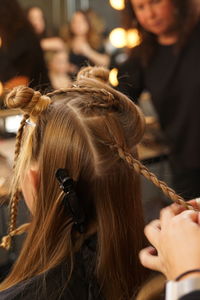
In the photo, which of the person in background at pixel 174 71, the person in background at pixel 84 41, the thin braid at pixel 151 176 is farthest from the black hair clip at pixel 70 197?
the person in background at pixel 84 41

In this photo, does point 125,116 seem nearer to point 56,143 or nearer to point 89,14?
point 56,143

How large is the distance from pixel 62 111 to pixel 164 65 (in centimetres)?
78

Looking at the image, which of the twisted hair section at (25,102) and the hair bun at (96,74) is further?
the hair bun at (96,74)

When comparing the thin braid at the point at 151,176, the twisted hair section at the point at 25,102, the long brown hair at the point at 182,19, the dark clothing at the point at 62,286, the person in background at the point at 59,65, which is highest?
the long brown hair at the point at 182,19

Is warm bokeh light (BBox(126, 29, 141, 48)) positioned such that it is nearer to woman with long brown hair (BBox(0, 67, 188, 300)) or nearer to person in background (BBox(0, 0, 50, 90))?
person in background (BBox(0, 0, 50, 90))

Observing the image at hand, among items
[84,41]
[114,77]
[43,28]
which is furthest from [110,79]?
[84,41]

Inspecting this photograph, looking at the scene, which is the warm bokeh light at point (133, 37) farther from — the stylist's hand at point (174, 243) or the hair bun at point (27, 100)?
the stylist's hand at point (174, 243)

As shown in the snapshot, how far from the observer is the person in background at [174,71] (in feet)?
4.58

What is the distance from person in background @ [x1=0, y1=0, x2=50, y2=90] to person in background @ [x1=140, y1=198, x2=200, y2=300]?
1.22 metres

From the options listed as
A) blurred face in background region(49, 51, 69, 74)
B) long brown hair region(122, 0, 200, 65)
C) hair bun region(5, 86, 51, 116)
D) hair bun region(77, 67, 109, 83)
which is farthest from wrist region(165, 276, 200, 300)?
blurred face in background region(49, 51, 69, 74)

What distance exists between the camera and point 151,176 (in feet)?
2.36

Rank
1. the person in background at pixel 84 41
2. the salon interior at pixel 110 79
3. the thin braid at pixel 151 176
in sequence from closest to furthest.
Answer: the thin braid at pixel 151 176 → the salon interior at pixel 110 79 → the person in background at pixel 84 41

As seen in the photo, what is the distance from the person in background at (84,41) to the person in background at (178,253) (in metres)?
2.39

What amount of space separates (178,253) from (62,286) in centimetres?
32
